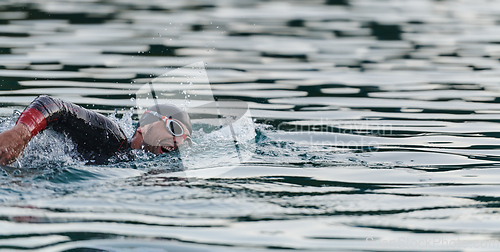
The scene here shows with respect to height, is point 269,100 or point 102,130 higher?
point 269,100

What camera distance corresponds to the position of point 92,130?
5809mm

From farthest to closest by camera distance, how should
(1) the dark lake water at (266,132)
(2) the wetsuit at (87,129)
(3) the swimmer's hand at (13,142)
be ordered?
1. (2) the wetsuit at (87,129)
2. (3) the swimmer's hand at (13,142)
3. (1) the dark lake water at (266,132)

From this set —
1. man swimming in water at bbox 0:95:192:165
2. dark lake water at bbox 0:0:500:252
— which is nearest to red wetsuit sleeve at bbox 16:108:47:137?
man swimming in water at bbox 0:95:192:165

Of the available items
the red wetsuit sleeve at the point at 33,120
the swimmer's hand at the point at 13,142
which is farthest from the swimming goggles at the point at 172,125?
the swimmer's hand at the point at 13,142

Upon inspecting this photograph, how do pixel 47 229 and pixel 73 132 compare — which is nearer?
pixel 47 229

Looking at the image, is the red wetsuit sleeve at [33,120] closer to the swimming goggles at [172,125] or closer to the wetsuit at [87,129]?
the wetsuit at [87,129]

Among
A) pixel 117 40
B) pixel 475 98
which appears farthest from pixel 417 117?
pixel 117 40

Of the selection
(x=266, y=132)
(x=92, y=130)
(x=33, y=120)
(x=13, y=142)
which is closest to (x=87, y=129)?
(x=92, y=130)

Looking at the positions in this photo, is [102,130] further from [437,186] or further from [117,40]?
[117,40]

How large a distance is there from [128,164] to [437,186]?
2.91m

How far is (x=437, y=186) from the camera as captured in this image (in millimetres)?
5660

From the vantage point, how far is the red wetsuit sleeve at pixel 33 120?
5134 mm

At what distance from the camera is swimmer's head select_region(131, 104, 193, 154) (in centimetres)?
612

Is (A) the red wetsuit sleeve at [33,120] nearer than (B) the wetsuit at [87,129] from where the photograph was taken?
Yes
